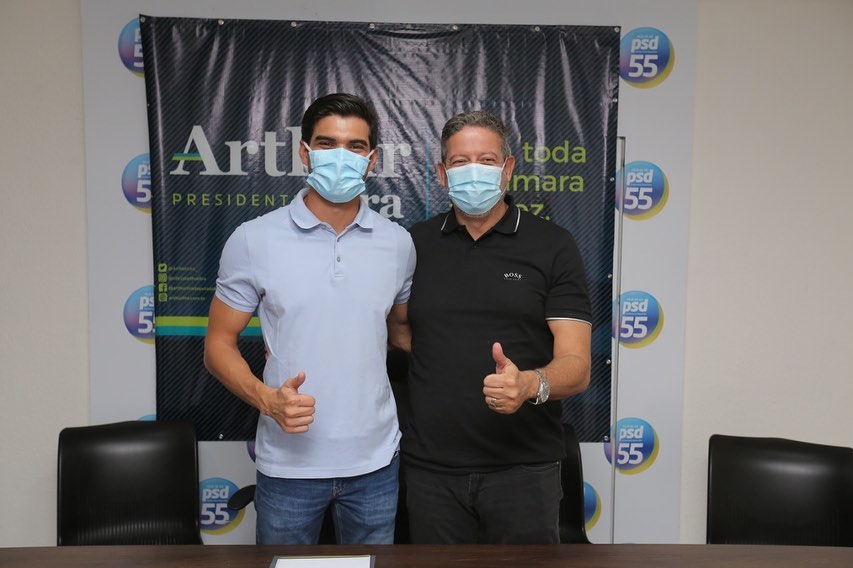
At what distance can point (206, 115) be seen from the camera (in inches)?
96.3

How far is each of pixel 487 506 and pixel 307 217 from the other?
0.93 m

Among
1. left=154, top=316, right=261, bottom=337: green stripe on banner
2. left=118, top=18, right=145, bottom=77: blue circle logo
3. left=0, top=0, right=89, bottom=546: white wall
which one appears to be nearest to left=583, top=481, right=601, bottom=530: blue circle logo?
left=154, top=316, right=261, bottom=337: green stripe on banner

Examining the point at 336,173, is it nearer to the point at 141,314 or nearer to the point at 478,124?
the point at 478,124

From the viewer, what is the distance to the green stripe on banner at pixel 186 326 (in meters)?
2.49

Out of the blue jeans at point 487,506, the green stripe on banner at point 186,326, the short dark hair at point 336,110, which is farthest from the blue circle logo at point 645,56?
the green stripe on banner at point 186,326

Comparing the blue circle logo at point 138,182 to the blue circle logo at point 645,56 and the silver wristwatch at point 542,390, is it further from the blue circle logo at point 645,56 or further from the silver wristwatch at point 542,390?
the blue circle logo at point 645,56

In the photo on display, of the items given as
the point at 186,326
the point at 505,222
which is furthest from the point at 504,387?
the point at 186,326

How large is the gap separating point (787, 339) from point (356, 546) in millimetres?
2067

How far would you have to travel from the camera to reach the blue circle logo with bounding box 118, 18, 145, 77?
7.97ft

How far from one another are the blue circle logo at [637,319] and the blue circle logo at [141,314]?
1870 millimetres

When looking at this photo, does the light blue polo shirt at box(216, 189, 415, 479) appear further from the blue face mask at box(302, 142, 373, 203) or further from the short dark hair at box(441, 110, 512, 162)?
the short dark hair at box(441, 110, 512, 162)

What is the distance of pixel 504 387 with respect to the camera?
1449 millimetres

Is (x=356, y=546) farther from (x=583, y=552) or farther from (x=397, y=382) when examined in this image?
(x=397, y=382)

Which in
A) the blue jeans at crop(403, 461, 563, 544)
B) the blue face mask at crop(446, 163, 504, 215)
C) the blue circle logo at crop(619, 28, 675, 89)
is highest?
the blue circle logo at crop(619, 28, 675, 89)
